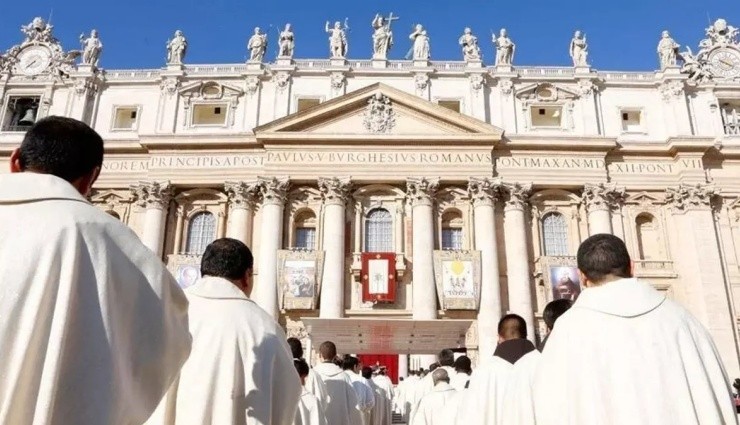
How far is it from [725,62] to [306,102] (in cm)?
2192

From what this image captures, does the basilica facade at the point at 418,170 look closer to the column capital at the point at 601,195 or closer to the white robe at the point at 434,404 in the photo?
the column capital at the point at 601,195

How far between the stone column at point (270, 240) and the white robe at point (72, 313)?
71.6 ft

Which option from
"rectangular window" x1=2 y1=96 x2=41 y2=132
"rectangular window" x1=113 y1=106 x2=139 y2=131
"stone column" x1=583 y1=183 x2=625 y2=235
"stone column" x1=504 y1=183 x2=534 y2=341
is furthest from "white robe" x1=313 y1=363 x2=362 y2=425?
"rectangular window" x1=2 y1=96 x2=41 y2=132

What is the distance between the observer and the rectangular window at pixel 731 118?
93.9 ft

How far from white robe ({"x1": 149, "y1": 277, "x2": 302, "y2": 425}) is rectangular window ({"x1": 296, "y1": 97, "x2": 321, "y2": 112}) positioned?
25234 mm

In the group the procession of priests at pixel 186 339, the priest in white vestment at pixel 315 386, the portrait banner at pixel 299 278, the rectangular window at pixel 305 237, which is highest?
the rectangular window at pixel 305 237

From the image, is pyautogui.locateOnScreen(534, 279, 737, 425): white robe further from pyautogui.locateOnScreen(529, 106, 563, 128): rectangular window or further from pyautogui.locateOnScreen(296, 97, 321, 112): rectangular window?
pyautogui.locateOnScreen(529, 106, 563, 128): rectangular window

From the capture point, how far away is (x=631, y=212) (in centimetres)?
2672

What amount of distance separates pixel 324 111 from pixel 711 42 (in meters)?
20.9

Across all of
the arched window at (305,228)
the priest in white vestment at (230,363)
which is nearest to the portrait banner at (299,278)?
the arched window at (305,228)

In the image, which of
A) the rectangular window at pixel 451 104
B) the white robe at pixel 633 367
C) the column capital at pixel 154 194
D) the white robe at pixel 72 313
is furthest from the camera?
the rectangular window at pixel 451 104

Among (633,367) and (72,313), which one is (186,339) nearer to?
(72,313)

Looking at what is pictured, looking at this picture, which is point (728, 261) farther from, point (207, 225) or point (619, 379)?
point (619, 379)

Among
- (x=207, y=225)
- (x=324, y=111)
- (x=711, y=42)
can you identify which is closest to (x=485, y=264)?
(x=324, y=111)
